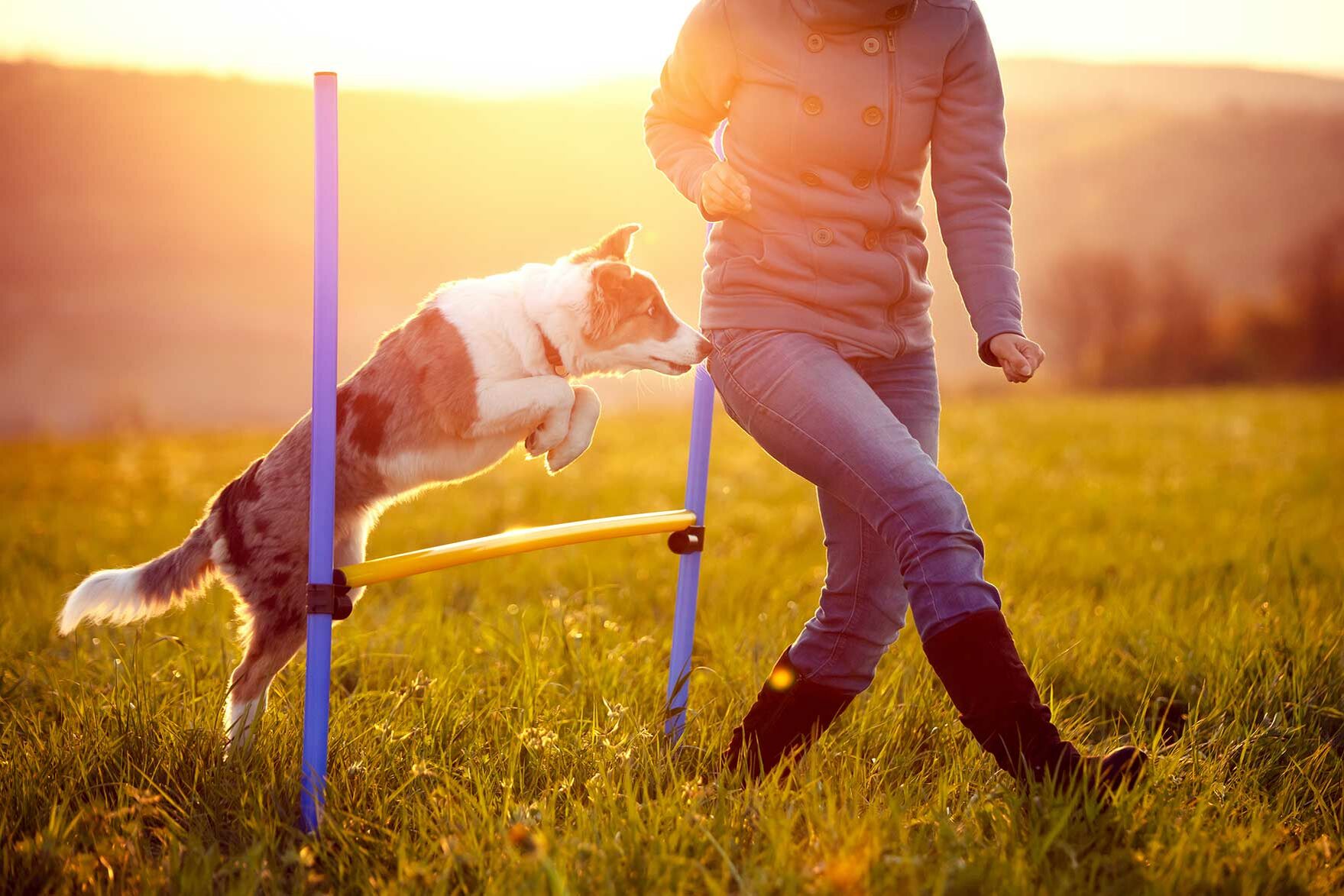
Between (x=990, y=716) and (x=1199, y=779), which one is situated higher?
(x=990, y=716)

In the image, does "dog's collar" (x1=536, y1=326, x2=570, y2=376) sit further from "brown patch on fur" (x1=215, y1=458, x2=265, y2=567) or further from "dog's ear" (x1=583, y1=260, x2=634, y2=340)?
"brown patch on fur" (x1=215, y1=458, x2=265, y2=567)

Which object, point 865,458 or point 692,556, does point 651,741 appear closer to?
point 692,556

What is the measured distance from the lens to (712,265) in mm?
2795

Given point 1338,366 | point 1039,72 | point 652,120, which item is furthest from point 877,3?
point 1039,72

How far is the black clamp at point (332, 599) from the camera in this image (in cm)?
250

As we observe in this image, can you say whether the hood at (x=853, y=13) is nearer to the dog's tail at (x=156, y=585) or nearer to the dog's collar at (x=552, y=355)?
the dog's collar at (x=552, y=355)

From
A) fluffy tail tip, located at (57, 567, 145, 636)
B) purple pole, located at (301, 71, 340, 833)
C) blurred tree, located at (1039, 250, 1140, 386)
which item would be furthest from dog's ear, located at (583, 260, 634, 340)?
blurred tree, located at (1039, 250, 1140, 386)

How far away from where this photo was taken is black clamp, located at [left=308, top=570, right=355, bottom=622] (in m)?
2.50

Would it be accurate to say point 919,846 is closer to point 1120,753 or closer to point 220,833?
point 1120,753

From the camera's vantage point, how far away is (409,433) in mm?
2695

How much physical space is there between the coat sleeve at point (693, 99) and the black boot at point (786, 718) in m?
1.26

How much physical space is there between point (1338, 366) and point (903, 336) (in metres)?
26.0

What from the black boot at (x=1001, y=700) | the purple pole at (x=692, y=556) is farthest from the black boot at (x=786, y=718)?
the black boot at (x=1001, y=700)

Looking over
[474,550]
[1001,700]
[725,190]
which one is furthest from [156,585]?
[1001,700]
